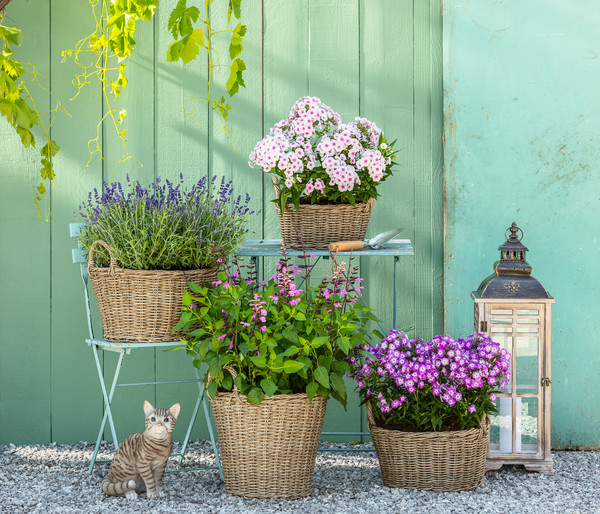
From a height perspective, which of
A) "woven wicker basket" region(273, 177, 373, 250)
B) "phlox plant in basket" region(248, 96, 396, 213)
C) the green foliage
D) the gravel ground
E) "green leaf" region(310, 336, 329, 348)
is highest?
the green foliage

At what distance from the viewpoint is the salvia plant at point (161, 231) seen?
255cm

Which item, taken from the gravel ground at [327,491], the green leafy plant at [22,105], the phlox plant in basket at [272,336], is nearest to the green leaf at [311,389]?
the phlox plant in basket at [272,336]

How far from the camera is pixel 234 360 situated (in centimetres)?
248

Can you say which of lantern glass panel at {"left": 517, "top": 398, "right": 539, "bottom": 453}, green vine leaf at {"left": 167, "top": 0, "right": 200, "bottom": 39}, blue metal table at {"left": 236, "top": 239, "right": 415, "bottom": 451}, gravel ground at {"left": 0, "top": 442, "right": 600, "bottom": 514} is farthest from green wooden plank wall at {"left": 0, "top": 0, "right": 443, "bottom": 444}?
green vine leaf at {"left": 167, "top": 0, "right": 200, "bottom": 39}

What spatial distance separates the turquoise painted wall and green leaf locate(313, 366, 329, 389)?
0.98 meters

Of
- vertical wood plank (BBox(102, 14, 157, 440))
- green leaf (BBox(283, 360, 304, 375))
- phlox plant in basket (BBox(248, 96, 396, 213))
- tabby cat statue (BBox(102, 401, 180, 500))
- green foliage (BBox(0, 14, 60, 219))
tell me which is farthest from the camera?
vertical wood plank (BBox(102, 14, 157, 440))

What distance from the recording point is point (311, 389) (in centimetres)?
242

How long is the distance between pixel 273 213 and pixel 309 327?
96cm

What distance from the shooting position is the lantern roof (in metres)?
2.79

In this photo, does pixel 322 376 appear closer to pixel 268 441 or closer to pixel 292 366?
pixel 292 366

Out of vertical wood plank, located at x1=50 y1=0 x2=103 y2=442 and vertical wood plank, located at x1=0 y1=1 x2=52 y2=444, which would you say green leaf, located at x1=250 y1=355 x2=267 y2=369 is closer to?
vertical wood plank, located at x1=50 y1=0 x2=103 y2=442

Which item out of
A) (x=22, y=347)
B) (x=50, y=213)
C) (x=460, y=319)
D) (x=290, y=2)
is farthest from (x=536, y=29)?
(x=22, y=347)

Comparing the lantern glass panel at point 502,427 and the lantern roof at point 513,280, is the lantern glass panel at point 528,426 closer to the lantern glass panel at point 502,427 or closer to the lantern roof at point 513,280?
the lantern glass panel at point 502,427

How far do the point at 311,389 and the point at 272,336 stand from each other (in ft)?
0.73
